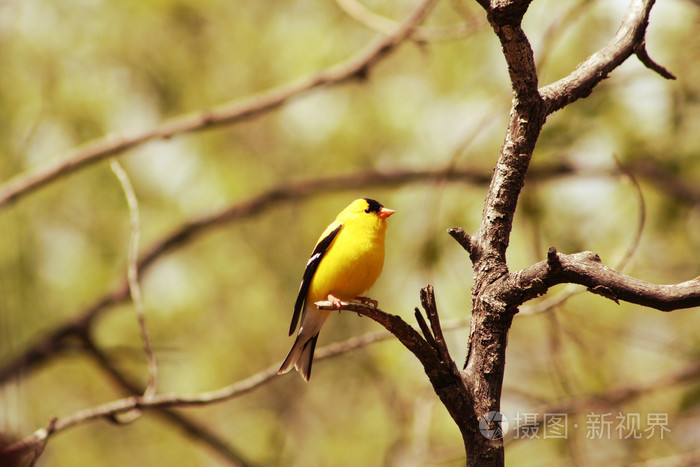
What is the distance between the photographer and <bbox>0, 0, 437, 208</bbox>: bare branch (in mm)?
5668

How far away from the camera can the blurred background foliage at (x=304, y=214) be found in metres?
6.17

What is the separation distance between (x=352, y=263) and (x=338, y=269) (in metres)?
0.09

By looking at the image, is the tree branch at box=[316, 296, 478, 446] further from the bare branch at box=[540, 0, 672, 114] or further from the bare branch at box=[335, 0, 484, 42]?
the bare branch at box=[335, 0, 484, 42]

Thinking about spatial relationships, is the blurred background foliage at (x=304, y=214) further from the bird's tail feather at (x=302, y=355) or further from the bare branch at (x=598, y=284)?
the bare branch at (x=598, y=284)

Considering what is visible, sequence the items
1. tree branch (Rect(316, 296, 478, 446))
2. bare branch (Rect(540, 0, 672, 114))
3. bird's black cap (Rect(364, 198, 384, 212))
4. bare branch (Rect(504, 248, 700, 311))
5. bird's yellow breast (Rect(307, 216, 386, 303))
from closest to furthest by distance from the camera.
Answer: bare branch (Rect(504, 248, 700, 311))
tree branch (Rect(316, 296, 478, 446))
bare branch (Rect(540, 0, 672, 114))
bird's yellow breast (Rect(307, 216, 386, 303))
bird's black cap (Rect(364, 198, 384, 212))

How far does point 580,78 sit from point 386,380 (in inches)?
218

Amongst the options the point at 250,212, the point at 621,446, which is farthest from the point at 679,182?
the point at 250,212

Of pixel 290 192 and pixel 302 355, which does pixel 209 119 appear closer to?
pixel 290 192

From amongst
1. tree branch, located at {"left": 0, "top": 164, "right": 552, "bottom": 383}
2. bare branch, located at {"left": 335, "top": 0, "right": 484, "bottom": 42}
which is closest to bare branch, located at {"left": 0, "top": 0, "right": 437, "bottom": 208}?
bare branch, located at {"left": 335, "top": 0, "right": 484, "bottom": 42}

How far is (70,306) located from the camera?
26.5ft

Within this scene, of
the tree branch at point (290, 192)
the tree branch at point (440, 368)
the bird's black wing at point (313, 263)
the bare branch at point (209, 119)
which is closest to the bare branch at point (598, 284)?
the tree branch at point (440, 368)

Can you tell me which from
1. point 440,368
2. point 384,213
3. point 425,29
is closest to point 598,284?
point 440,368

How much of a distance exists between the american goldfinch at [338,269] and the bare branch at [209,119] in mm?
2250

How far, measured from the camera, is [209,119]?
585 centimetres
